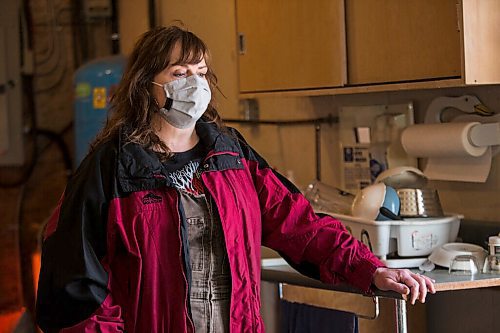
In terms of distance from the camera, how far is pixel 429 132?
3023mm

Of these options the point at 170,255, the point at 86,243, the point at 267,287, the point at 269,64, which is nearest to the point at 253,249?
the point at 170,255

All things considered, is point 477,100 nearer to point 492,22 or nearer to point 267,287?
point 492,22

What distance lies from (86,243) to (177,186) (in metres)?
0.25

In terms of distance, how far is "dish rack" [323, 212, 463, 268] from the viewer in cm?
287

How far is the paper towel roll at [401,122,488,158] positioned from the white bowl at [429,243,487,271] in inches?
11.5

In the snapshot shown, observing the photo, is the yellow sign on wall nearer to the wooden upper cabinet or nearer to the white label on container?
the wooden upper cabinet

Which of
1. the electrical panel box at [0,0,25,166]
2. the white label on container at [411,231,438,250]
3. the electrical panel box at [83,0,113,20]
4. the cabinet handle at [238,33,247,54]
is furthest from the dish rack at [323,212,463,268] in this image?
the electrical panel box at [0,0,25,166]

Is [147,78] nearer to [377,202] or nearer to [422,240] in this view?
[377,202]

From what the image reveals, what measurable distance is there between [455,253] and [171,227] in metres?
0.95

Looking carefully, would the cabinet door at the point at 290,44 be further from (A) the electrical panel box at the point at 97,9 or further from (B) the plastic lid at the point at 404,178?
(A) the electrical panel box at the point at 97,9

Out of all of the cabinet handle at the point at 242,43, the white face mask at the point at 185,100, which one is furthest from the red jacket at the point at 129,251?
the cabinet handle at the point at 242,43

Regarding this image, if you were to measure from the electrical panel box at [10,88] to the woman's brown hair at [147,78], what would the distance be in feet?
10.7

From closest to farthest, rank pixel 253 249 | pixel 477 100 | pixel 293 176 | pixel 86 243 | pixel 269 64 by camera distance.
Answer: pixel 86 243 < pixel 253 249 < pixel 477 100 < pixel 269 64 < pixel 293 176

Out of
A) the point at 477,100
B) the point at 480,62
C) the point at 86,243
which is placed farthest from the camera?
the point at 477,100
